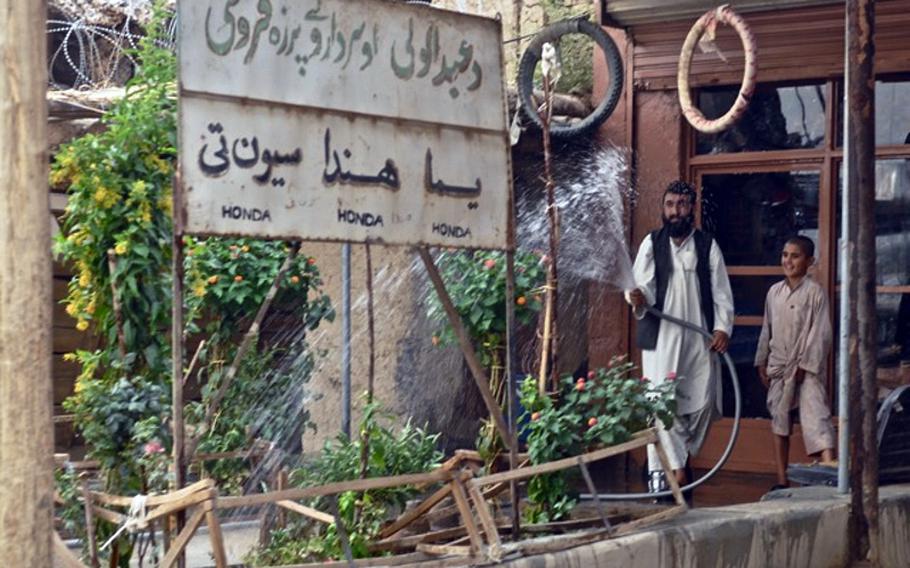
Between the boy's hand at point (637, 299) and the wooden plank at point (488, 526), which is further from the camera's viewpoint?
the boy's hand at point (637, 299)

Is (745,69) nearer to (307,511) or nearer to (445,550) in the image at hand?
(445,550)

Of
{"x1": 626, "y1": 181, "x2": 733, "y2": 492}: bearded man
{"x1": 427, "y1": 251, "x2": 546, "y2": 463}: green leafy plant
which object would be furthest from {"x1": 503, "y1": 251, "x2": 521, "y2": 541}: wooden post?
{"x1": 626, "y1": 181, "x2": 733, "y2": 492}: bearded man

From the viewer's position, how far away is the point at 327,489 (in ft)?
18.0

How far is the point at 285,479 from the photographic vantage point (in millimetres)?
6609

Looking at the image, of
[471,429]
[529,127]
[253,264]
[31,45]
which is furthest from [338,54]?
[471,429]

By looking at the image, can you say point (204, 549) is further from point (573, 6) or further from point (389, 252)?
point (573, 6)

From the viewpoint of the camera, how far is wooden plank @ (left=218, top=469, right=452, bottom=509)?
5.23 metres

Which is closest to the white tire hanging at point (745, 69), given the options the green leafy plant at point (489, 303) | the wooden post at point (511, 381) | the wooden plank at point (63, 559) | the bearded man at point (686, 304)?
the bearded man at point (686, 304)

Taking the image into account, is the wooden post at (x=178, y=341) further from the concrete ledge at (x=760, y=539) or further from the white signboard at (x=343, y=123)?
the concrete ledge at (x=760, y=539)

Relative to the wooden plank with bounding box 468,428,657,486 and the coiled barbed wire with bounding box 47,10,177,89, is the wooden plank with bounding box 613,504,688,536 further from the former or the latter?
the coiled barbed wire with bounding box 47,10,177,89

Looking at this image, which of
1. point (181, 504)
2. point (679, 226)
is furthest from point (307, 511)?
point (679, 226)

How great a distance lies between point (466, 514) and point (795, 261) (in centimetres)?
430

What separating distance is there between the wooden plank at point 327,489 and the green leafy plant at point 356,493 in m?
0.51

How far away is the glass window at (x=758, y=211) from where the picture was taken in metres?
10.3
